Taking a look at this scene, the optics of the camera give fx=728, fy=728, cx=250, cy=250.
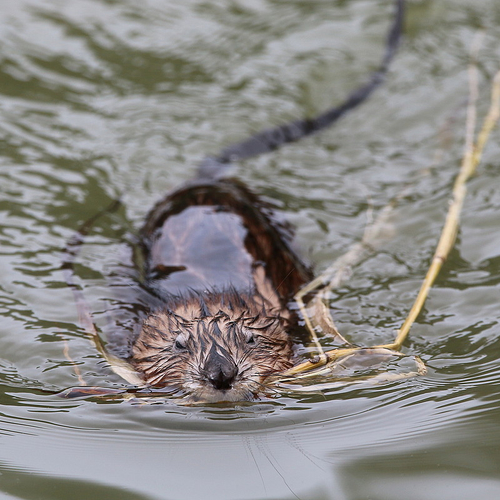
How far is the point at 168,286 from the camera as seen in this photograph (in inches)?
175

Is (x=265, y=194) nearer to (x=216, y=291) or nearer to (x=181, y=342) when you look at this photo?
(x=216, y=291)

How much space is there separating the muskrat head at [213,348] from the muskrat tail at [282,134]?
2045 mm

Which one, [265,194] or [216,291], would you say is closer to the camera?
[216,291]

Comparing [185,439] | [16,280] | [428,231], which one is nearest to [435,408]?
[185,439]

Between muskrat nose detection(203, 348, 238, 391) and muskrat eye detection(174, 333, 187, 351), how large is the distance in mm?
322

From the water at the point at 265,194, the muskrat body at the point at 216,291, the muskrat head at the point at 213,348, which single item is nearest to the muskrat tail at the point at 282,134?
the water at the point at 265,194

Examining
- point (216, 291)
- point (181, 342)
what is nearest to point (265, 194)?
point (216, 291)

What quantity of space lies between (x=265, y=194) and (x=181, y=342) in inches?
90.4

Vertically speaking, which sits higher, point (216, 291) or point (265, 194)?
point (265, 194)

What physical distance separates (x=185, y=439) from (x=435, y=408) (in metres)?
1.21

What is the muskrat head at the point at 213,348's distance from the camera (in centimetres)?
343

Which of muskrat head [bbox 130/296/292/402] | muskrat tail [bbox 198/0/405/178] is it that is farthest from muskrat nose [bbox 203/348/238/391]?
muskrat tail [bbox 198/0/405/178]

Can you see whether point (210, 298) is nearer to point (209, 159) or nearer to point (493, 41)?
point (209, 159)

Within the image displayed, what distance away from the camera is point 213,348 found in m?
3.50
